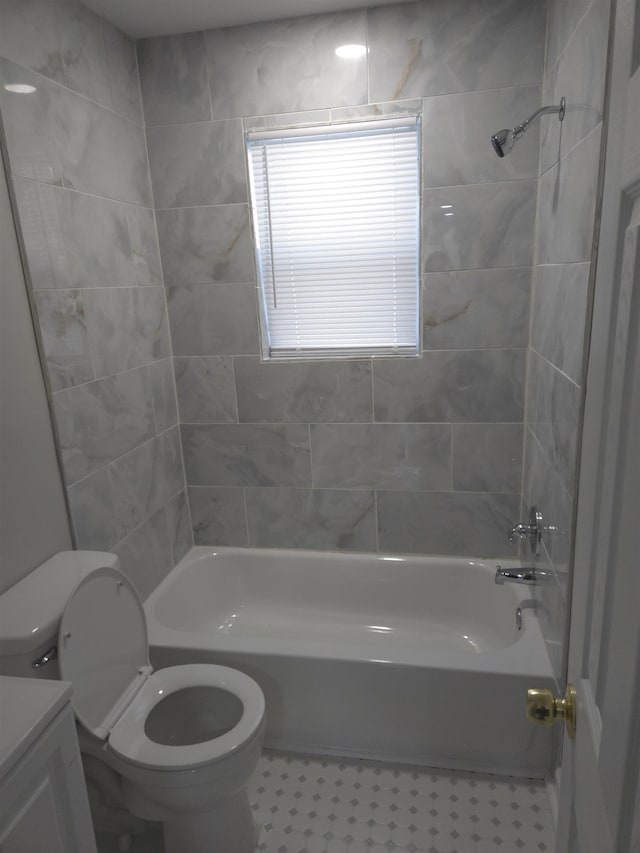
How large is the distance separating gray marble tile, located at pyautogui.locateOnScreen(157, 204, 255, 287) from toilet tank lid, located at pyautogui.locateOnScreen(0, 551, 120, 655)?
128 cm

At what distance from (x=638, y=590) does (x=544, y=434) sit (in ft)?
4.62

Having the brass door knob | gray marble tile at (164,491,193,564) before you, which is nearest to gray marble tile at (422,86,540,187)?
gray marble tile at (164,491,193,564)

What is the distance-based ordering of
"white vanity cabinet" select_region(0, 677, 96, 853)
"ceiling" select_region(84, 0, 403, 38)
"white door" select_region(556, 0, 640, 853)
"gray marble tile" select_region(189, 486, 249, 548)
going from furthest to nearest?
"gray marble tile" select_region(189, 486, 249, 548) < "ceiling" select_region(84, 0, 403, 38) < "white vanity cabinet" select_region(0, 677, 96, 853) < "white door" select_region(556, 0, 640, 853)

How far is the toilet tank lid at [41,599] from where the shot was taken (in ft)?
4.58

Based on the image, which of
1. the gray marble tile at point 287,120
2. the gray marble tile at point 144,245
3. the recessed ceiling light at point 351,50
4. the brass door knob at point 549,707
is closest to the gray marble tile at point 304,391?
the gray marble tile at point 144,245

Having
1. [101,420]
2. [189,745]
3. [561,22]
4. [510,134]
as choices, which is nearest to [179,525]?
[101,420]

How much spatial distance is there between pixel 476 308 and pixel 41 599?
1.84 m

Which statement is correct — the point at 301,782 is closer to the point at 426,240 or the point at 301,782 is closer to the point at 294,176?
the point at 426,240

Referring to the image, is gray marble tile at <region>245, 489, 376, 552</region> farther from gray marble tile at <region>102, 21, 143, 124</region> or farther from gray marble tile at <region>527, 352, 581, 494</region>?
gray marble tile at <region>102, 21, 143, 124</region>

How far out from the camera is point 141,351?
2268 millimetres

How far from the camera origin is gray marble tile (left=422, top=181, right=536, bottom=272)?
2.10 metres

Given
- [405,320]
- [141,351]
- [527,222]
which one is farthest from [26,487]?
[527,222]

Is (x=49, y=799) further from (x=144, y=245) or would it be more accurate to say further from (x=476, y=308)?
(x=476, y=308)

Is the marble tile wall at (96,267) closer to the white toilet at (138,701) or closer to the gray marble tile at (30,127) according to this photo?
the gray marble tile at (30,127)
